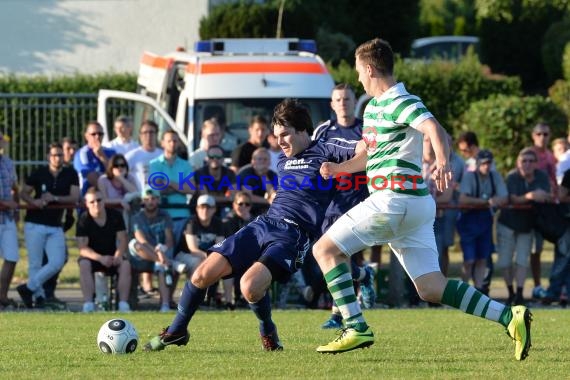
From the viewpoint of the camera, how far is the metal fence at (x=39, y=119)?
78.4 ft

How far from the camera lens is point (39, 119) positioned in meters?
24.3

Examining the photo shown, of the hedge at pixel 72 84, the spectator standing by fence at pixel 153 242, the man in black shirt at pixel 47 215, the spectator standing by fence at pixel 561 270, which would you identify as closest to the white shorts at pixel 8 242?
the man in black shirt at pixel 47 215

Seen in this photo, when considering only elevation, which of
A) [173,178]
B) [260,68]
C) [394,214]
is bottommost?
[173,178]

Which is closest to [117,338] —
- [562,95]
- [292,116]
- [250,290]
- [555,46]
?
[250,290]

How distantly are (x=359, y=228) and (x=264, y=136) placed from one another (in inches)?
334

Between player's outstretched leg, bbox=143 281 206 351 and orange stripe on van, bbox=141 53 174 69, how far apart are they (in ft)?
36.0

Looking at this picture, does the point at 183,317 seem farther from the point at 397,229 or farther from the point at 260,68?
the point at 260,68

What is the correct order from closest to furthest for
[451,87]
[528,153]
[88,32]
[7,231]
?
1. [7,231]
2. [528,153]
3. [451,87]
4. [88,32]

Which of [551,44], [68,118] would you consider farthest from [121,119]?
[551,44]

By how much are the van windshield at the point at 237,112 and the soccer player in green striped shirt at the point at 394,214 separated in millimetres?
9370

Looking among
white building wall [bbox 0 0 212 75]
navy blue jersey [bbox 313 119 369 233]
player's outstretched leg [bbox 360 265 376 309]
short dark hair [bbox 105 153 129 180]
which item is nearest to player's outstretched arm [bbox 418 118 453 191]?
navy blue jersey [bbox 313 119 369 233]

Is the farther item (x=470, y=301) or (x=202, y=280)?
(x=202, y=280)

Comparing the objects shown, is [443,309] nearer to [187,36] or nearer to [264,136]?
[264,136]
